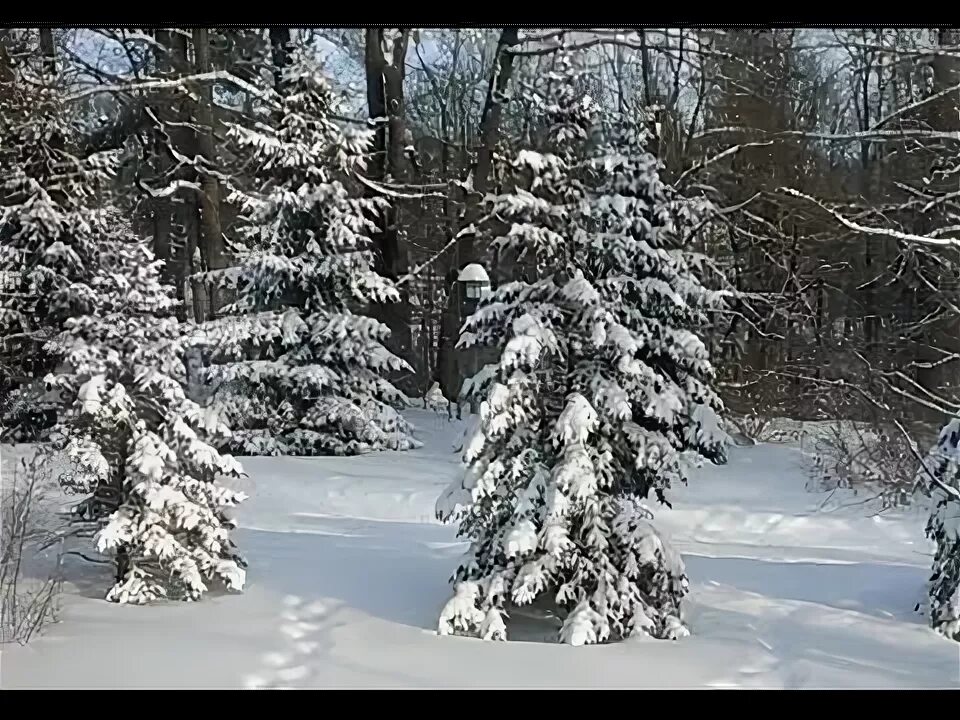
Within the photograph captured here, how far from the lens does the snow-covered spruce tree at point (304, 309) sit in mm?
7234

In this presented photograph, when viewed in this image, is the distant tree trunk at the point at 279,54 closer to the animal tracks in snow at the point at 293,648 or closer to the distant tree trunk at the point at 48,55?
the distant tree trunk at the point at 48,55

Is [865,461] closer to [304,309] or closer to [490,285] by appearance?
[490,285]

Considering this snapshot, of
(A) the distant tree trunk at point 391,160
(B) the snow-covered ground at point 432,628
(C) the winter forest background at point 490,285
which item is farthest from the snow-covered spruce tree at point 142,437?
Result: (A) the distant tree trunk at point 391,160

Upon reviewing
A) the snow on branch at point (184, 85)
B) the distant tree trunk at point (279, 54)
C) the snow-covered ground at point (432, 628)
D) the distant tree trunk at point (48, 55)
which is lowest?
the snow-covered ground at point (432, 628)

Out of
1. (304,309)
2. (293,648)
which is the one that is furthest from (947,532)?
(304,309)

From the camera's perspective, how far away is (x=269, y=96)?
7.93 meters

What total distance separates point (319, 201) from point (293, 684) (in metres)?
5.50

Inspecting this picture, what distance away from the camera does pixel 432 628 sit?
3.14 metres

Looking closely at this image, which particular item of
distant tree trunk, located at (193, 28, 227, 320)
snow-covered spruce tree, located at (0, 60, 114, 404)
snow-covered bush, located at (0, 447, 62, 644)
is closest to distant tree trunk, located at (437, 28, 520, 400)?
distant tree trunk, located at (193, 28, 227, 320)

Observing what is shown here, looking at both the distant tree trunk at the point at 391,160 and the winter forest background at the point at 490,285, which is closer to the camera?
the winter forest background at the point at 490,285

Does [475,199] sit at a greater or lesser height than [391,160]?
lesser

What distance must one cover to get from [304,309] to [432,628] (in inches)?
194

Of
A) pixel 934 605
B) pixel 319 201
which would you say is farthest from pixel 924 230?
pixel 319 201

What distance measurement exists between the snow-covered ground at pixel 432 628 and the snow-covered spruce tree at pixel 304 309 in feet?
6.78
